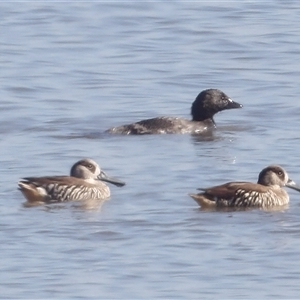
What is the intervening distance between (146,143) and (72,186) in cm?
353

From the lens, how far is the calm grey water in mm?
12406

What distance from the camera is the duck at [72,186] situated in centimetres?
1528

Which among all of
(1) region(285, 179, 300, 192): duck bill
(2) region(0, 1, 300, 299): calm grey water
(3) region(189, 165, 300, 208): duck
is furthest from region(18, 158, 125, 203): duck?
(1) region(285, 179, 300, 192): duck bill

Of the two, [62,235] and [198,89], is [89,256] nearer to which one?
[62,235]

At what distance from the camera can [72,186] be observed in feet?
50.7

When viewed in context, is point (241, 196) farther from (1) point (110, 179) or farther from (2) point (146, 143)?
(2) point (146, 143)

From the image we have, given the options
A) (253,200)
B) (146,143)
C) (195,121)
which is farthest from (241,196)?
(195,121)

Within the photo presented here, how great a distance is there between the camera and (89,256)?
12.9 m

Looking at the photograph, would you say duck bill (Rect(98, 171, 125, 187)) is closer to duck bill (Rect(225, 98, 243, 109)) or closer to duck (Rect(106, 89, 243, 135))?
duck (Rect(106, 89, 243, 135))

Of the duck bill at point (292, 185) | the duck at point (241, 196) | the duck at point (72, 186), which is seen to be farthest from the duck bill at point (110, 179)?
the duck bill at point (292, 185)

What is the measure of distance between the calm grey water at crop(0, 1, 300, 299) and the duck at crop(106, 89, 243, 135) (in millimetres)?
186

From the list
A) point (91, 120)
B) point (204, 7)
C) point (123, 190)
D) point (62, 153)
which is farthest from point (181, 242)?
point (204, 7)

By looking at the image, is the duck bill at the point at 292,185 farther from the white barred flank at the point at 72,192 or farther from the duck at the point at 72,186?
the white barred flank at the point at 72,192

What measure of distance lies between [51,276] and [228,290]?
1.49 m
